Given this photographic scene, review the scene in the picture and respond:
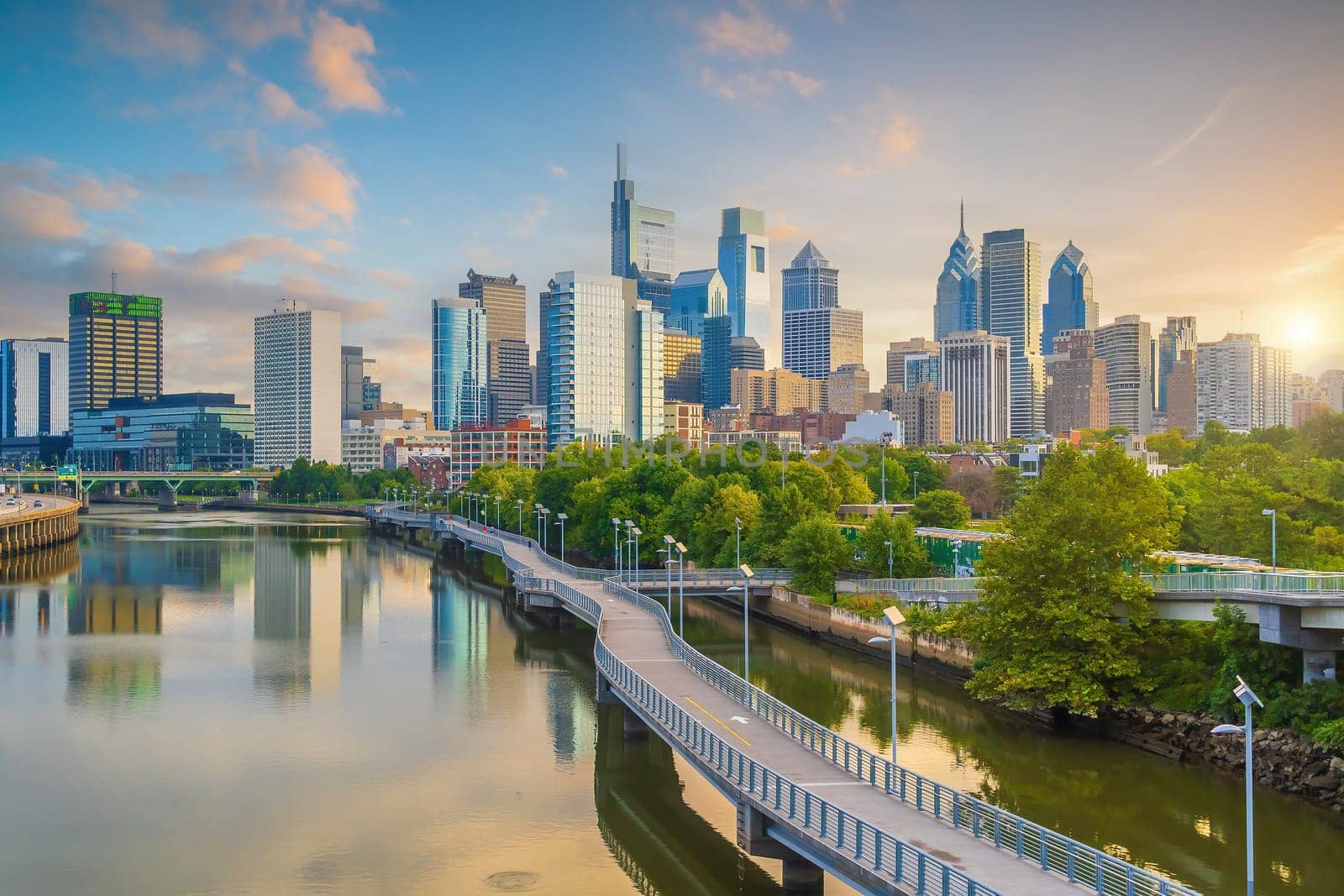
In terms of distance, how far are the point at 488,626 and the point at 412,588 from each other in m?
22.4

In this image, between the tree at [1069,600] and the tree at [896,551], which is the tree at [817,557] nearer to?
the tree at [896,551]

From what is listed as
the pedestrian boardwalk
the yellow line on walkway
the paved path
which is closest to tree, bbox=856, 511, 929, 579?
the paved path

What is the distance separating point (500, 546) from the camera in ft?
322

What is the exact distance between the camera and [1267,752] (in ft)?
118

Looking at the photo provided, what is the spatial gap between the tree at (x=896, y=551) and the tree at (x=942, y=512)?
1494 cm

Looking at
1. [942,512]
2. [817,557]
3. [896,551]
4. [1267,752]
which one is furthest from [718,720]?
[942,512]

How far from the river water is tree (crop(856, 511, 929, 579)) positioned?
650 cm

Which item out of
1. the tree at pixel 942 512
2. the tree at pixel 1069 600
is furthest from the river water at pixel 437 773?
the tree at pixel 942 512

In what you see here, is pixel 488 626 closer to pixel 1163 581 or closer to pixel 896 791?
pixel 1163 581

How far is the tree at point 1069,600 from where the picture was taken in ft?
138

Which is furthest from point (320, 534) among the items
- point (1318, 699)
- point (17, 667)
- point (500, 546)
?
point (1318, 699)

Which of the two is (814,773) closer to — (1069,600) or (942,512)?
(1069,600)

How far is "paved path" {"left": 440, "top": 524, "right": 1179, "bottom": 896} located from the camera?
22.5 meters

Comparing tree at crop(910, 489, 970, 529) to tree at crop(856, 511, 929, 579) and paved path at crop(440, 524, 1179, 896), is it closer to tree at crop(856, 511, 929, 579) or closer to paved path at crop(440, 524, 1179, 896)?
tree at crop(856, 511, 929, 579)
